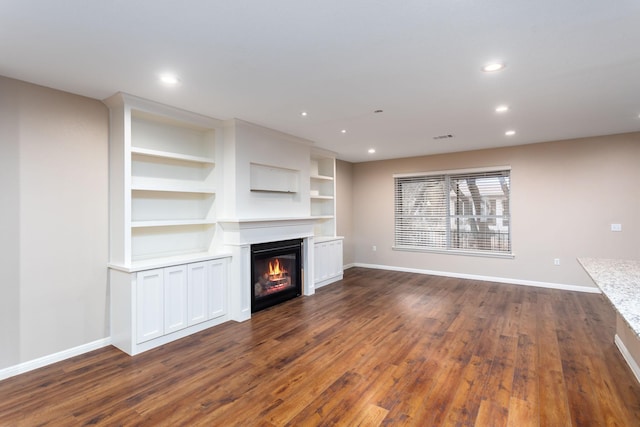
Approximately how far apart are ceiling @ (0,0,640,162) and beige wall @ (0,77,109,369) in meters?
0.31

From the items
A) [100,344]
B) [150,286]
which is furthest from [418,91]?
[100,344]

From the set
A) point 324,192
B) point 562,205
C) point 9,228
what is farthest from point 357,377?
point 562,205

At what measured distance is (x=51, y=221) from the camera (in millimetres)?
3012

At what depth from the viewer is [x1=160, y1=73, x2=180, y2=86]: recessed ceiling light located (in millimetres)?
2750

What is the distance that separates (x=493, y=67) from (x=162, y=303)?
385 cm

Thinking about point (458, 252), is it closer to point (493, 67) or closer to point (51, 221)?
point (493, 67)

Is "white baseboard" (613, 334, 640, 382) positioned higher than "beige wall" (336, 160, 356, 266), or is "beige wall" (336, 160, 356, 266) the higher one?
"beige wall" (336, 160, 356, 266)

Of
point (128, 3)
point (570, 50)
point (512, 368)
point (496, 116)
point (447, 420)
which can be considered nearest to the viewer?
point (128, 3)

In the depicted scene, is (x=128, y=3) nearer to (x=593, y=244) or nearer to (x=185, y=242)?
(x=185, y=242)

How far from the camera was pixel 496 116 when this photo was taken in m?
4.01

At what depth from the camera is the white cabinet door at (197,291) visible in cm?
362

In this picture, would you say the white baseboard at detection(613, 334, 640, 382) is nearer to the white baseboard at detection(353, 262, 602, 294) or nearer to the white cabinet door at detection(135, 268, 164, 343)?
the white baseboard at detection(353, 262, 602, 294)

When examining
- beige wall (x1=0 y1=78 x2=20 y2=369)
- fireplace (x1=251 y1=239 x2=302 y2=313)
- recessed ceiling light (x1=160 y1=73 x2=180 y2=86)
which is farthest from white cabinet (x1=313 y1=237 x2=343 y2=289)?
beige wall (x1=0 y1=78 x2=20 y2=369)

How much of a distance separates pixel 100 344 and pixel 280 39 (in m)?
3.45
